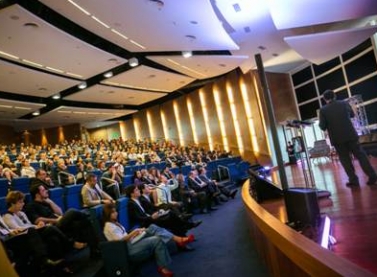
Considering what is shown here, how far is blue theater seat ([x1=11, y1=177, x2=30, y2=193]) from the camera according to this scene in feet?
16.7

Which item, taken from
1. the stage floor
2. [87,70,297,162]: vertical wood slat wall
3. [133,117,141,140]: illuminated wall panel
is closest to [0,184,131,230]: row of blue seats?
the stage floor

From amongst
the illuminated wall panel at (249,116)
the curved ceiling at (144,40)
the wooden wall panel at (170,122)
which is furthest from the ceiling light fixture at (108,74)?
the wooden wall panel at (170,122)

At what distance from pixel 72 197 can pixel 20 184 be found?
1126 millimetres

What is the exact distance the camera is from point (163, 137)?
16.8 meters

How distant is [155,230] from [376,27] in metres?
6.79

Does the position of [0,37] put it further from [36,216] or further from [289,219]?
[289,219]

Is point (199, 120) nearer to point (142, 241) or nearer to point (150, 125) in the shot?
point (150, 125)

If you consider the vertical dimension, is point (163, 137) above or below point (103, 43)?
below

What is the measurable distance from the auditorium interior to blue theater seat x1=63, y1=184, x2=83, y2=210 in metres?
0.02

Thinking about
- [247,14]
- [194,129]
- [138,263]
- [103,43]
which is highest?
[103,43]

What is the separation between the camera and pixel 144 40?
8633mm

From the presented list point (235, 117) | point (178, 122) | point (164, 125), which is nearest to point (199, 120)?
point (178, 122)

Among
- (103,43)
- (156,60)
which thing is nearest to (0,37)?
(103,43)

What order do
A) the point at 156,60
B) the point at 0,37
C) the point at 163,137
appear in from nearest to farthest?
the point at 0,37 < the point at 156,60 < the point at 163,137
